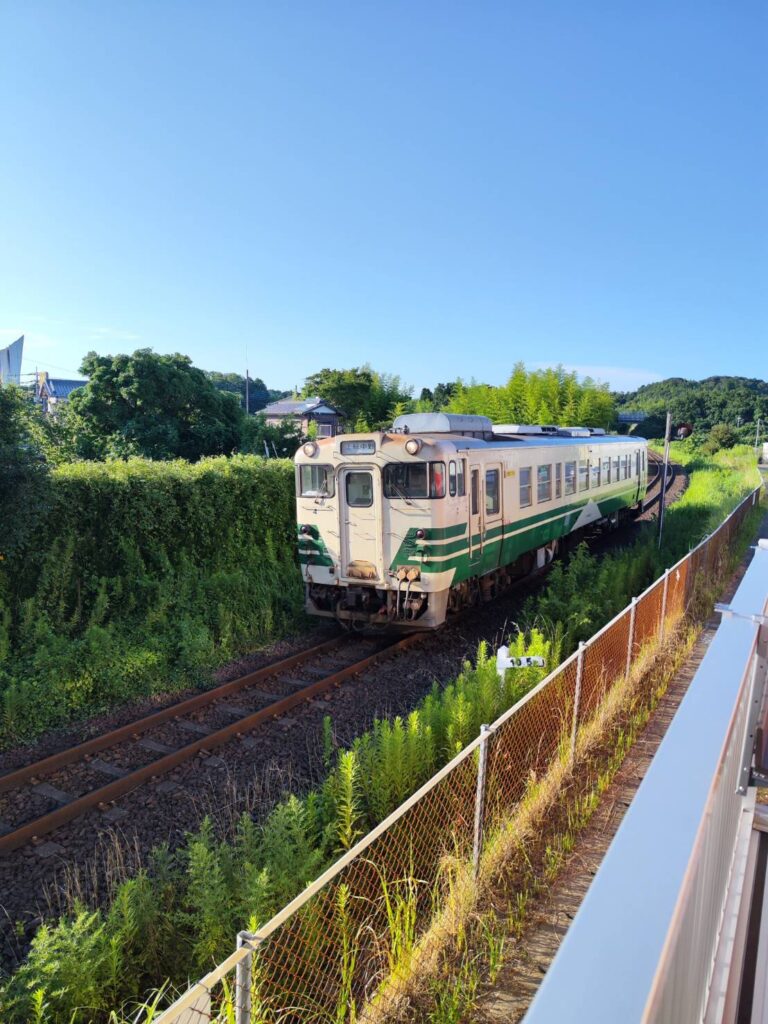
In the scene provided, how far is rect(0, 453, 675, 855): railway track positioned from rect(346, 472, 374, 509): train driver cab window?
2058mm

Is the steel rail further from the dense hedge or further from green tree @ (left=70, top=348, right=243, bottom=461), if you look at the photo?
green tree @ (left=70, top=348, right=243, bottom=461)

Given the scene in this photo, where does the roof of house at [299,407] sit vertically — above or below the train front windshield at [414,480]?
above

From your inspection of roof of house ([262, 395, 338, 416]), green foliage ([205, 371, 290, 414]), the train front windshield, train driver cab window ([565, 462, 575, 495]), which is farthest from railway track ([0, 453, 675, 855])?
green foliage ([205, 371, 290, 414])

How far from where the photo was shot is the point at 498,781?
5.05 m

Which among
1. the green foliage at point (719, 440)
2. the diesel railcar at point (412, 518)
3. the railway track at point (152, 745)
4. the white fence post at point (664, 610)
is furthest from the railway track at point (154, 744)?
the green foliage at point (719, 440)

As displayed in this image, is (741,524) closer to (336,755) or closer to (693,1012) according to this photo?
(336,755)

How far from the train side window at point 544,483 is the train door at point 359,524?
410 centimetres

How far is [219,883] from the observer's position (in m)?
4.33

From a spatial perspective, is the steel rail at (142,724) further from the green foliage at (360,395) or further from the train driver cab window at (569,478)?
the green foliage at (360,395)

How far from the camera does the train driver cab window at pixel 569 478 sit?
47.3 feet

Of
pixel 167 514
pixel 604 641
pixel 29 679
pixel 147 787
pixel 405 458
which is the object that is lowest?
pixel 147 787

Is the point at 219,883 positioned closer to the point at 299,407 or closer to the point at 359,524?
the point at 359,524

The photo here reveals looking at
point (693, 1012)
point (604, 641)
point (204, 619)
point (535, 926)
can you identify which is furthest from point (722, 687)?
point (204, 619)

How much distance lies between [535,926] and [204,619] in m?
7.08
